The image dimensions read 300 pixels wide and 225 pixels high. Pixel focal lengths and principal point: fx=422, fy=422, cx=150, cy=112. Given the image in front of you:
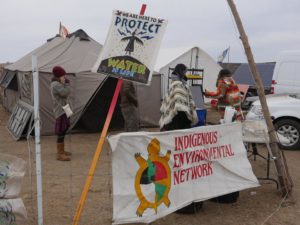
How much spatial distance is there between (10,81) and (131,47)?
10.2 meters

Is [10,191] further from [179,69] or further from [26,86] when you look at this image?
[26,86]

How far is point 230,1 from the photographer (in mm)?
5480

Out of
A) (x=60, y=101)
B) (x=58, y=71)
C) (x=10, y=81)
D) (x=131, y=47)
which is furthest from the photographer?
(x=10, y=81)

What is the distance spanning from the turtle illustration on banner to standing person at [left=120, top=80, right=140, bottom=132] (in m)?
4.08

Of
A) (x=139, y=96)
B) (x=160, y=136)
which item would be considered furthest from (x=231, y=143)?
(x=139, y=96)

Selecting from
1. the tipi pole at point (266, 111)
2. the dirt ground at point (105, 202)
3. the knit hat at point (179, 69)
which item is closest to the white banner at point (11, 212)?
the dirt ground at point (105, 202)

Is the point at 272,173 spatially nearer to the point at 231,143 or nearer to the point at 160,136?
the point at 231,143

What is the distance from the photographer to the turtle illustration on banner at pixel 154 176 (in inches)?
171

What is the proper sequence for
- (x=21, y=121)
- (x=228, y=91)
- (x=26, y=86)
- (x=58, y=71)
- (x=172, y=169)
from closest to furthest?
(x=172, y=169), (x=228, y=91), (x=58, y=71), (x=21, y=121), (x=26, y=86)

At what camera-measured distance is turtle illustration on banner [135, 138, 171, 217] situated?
435cm

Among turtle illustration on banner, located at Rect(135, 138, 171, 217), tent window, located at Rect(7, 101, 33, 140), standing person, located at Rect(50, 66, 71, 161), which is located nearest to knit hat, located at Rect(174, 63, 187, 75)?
turtle illustration on banner, located at Rect(135, 138, 171, 217)

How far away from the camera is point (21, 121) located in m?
10.6

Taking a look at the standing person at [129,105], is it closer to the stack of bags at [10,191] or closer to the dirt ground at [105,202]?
the dirt ground at [105,202]

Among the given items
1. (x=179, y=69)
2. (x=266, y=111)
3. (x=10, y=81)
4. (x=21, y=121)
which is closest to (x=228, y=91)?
(x=266, y=111)
